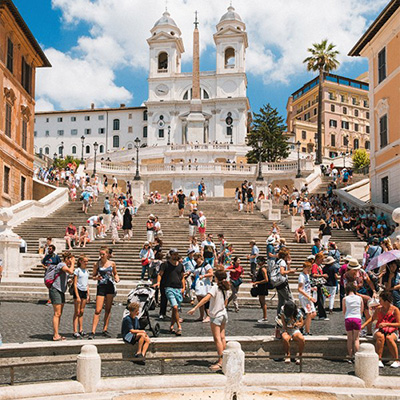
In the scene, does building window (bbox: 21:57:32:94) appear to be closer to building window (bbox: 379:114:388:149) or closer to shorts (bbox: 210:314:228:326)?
building window (bbox: 379:114:388:149)

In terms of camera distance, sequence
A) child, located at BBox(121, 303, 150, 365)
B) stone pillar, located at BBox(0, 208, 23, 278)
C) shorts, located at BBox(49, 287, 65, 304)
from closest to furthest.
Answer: child, located at BBox(121, 303, 150, 365) < shorts, located at BBox(49, 287, 65, 304) < stone pillar, located at BBox(0, 208, 23, 278)

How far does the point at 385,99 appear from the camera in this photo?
27.4 m

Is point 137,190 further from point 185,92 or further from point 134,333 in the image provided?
point 185,92

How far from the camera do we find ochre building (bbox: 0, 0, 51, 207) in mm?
27969

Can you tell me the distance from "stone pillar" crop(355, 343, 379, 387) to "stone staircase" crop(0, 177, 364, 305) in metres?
7.06

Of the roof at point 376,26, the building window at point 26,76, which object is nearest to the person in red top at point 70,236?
the building window at point 26,76

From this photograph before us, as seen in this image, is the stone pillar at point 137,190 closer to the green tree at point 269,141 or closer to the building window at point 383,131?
the building window at point 383,131

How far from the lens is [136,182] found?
111ft

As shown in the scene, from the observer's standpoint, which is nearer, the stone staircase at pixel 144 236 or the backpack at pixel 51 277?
the backpack at pixel 51 277

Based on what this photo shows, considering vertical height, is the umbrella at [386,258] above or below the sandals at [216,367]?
above

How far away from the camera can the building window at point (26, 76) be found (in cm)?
3181

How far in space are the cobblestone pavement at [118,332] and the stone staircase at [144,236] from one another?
1.29 m

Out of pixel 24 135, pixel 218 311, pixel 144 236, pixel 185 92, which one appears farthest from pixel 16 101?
pixel 185 92

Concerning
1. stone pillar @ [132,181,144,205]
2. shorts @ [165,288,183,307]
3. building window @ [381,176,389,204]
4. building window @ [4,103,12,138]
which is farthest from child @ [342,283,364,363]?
stone pillar @ [132,181,144,205]
